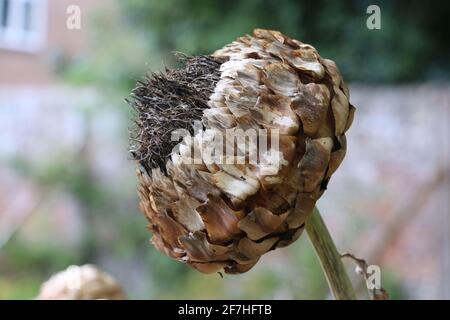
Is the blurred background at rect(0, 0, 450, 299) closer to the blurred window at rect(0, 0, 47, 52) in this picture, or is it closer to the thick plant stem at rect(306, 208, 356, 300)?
the blurred window at rect(0, 0, 47, 52)

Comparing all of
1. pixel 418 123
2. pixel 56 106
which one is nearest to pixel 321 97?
pixel 418 123

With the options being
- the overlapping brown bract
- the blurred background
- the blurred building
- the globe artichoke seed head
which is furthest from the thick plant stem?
the blurred building

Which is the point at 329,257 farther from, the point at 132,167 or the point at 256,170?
the point at 132,167

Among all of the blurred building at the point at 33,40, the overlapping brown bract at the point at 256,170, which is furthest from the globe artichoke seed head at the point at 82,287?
the blurred building at the point at 33,40

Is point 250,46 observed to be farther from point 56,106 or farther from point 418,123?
point 56,106

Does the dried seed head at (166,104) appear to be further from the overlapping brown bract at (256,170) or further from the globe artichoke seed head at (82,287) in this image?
the globe artichoke seed head at (82,287)
